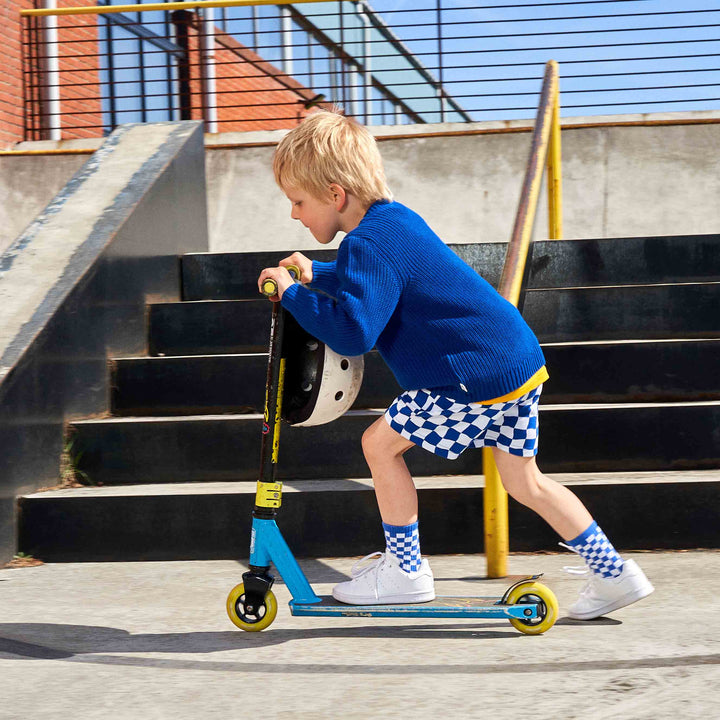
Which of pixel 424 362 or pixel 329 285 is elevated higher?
pixel 329 285

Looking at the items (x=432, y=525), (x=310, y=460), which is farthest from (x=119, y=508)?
(x=432, y=525)

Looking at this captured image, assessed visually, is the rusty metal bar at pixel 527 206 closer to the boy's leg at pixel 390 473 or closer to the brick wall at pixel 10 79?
the boy's leg at pixel 390 473

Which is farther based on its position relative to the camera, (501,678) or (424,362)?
(424,362)

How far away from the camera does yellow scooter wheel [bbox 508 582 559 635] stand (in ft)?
8.05

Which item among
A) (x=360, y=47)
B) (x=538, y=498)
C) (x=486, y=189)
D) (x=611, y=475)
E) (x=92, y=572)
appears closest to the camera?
(x=538, y=498)

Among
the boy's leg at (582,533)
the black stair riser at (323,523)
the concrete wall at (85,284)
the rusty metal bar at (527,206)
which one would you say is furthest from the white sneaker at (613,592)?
the concrete wall at (85,284)

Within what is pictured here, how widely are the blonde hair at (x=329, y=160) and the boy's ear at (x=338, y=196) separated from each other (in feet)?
0.03

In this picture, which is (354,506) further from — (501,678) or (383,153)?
(383,153)

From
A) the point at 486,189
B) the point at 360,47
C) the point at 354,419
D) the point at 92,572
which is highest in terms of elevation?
the point at 360,47

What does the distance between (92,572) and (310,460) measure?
3.08ft

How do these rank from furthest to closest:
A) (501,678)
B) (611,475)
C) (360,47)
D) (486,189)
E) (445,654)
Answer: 1. (360,47)
2. (486,189)
3. (611,475)
4. (445,654)
5. (501,678)

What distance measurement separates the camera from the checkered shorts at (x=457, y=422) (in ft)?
8.13

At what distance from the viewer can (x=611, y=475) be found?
361 cm

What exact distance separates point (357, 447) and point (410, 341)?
1366 millimetres
